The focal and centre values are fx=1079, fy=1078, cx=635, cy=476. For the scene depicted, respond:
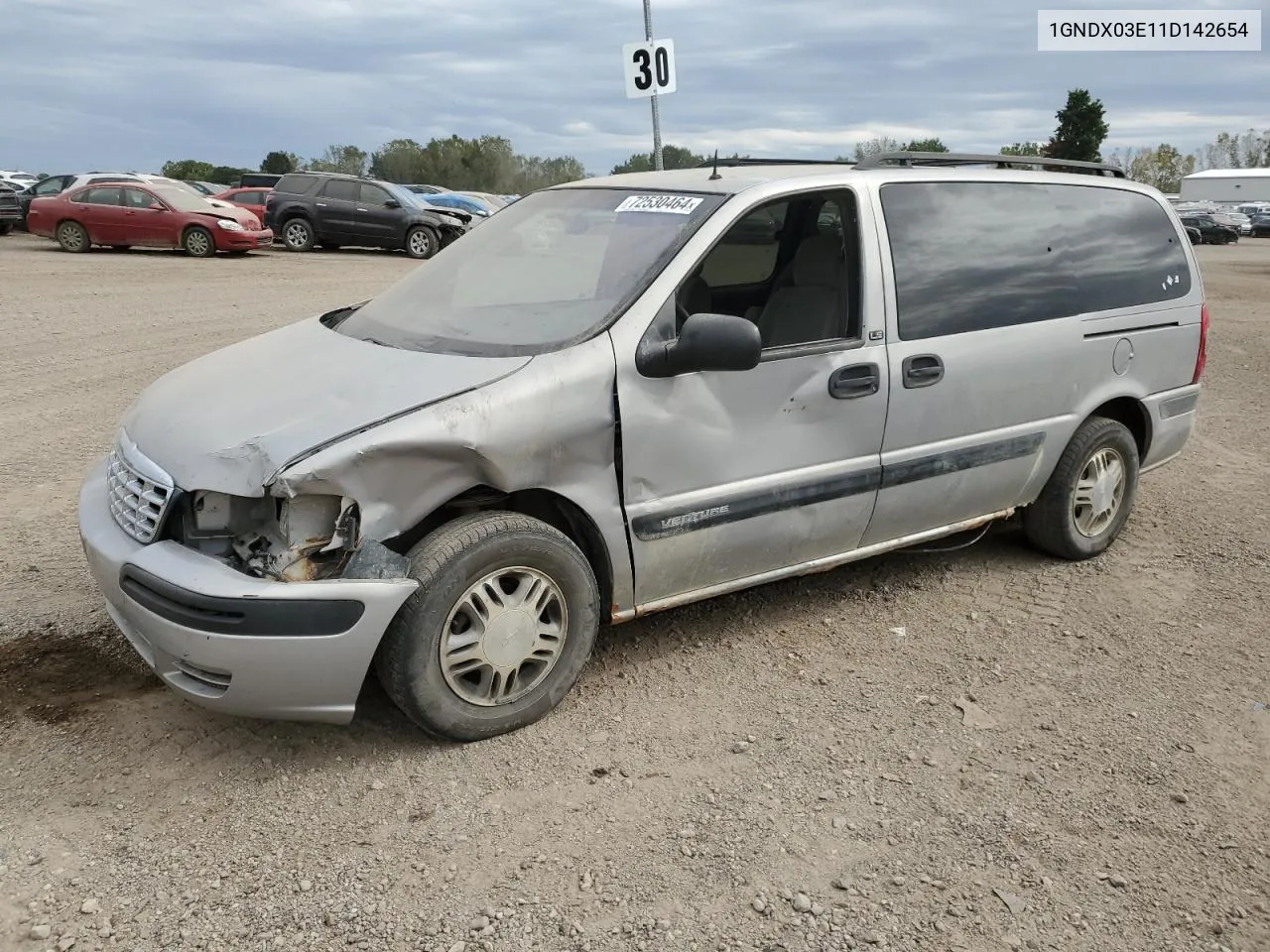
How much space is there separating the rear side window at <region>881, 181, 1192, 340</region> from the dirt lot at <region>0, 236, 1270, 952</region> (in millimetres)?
1239

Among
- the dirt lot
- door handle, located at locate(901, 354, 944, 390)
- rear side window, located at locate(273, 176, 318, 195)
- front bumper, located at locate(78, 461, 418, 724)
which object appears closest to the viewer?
the dirt lot

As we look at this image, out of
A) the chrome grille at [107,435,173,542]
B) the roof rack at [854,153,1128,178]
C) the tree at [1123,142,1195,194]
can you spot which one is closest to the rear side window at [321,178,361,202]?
the roof rack at [854,153,1128,178]

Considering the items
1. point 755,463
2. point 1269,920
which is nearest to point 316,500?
point 755,463

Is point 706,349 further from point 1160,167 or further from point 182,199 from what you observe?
point 1160,167

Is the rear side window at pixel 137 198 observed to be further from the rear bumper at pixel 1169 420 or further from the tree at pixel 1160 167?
the tree at pixel 1160 167

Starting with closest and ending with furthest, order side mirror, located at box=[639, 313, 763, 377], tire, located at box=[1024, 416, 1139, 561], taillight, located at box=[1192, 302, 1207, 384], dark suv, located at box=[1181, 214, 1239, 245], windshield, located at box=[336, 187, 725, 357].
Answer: side mirror, located at box=[639, 313, 763, 377]
windshield, located at box=[336, 187, 725, 357]
tire, located at box=[1024, 416, 1139, 561]
taillight, located at box=[1192, 302, 1207, 384]
dark suv, located at box=[1181, 214, 1239, 245]

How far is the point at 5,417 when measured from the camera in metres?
7.19

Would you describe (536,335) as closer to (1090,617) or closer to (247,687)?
(247,687)

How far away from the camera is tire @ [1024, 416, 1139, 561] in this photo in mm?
4844

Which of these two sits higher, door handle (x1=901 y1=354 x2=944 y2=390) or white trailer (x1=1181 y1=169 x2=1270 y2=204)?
white trailer (x1=1181 y1=169 x2=1270 y2=204)

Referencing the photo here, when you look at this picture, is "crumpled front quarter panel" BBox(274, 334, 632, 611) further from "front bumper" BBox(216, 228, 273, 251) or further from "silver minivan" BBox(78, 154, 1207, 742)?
"front bumper" BBox(216, 228, 273, 251)

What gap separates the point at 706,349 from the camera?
3.44 meters

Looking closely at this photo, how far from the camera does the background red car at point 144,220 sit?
1909cm

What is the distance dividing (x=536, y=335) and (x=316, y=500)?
36.6 inches
